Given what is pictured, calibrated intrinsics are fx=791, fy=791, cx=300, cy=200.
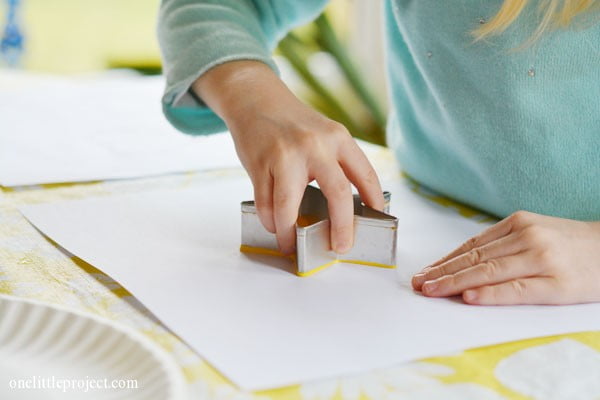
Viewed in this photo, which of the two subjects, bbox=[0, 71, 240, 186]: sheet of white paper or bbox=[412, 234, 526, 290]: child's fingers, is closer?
bbox=[412, 234, 526, 290]: child's fingers

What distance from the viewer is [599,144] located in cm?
69

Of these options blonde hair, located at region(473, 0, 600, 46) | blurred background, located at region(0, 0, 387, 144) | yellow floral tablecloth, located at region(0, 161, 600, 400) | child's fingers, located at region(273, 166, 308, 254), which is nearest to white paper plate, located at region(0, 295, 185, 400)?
yellow floral tablecloth, located at region(0, 161, 600, 400)

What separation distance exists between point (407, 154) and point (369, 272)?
0.94ft

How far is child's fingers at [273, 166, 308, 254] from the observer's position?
0.58 meters

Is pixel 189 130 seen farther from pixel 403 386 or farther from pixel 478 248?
pixel 403 386

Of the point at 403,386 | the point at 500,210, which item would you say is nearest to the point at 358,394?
the point at 403,386

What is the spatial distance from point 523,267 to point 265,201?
0.63 ft

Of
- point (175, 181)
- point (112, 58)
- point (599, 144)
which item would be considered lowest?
point (112, 58)

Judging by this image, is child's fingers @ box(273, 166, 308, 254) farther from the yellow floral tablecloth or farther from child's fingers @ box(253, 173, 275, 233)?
the yellow floral tablecloth

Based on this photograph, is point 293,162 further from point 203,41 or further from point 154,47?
point 154,47

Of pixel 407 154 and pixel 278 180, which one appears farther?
pixel 407 154

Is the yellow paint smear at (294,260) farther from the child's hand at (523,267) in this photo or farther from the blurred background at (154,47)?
the blurred background at (154,47)

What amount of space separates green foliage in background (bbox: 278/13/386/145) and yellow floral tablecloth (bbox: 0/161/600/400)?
1249 millimetres

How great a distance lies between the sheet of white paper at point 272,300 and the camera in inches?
17.8
